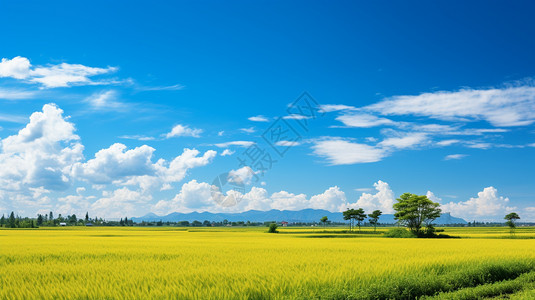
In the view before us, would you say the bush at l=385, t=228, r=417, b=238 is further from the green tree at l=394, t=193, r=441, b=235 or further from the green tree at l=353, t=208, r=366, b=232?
the green tree at l=353, t=208, r=366, b=232

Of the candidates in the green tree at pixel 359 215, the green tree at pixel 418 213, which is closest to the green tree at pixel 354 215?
the green tree at pixel 359 215

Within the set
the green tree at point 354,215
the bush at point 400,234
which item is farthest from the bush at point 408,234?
the green tree at point 354,215

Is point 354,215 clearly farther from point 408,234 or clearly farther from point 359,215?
point 408,234

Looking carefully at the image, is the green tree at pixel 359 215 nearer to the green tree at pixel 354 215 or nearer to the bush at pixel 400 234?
the green tree at pixel 354 215

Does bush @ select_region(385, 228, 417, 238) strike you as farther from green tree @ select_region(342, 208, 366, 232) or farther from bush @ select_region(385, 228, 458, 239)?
green tree @ select_region(342, 208, 366, 232)

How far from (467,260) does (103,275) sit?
1590 cm

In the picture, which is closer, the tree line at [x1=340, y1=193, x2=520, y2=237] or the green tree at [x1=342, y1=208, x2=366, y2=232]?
the tree line at [x1=340, y1=193, x2=520, y2=237]

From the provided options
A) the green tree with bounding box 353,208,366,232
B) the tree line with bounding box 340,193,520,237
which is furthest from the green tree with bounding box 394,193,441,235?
the green tree with bounding box 353,208,366,232

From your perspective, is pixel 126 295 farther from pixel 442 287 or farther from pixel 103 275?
pixel 442 287

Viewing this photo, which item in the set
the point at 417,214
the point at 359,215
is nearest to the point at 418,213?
the point at 417,214

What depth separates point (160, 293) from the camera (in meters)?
9.98

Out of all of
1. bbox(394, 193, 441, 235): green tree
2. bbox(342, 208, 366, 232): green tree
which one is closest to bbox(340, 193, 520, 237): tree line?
bbox(394, 193, 441, 235): green tree

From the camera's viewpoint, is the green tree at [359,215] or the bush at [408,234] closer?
the bush at [408,234]

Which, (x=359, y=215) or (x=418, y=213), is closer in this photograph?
(x=418, y=213)
